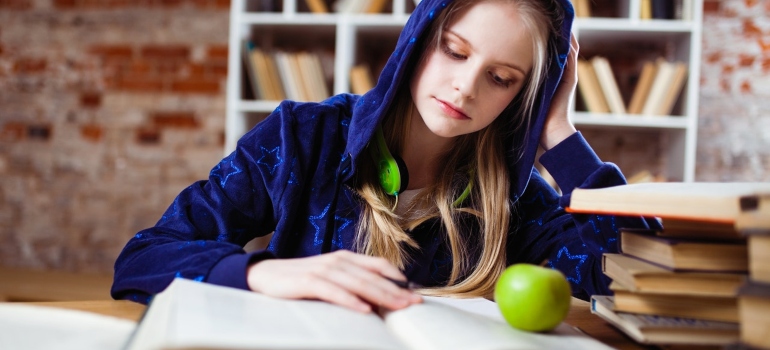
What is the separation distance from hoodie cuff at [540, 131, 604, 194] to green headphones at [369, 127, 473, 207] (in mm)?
177

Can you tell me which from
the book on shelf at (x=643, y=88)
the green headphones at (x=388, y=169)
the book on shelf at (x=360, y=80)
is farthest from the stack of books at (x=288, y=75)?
the green headphones at (x=388, y=169)

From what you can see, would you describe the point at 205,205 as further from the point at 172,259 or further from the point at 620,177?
the point at 620,177

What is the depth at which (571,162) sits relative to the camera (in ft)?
3.81

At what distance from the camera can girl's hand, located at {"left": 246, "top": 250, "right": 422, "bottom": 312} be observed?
67cm

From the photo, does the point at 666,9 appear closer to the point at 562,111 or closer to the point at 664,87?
the point at 664,87

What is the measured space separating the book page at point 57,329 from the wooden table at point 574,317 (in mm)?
86

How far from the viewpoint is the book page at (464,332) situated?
21.3 inches

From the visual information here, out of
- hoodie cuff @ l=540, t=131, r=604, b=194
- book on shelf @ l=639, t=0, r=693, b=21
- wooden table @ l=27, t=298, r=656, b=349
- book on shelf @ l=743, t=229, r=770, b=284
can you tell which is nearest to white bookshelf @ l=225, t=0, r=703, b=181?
book on shelf @ l=639, t=0, r=693, b=21

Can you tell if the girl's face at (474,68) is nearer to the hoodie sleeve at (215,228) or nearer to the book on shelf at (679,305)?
the hoodie sleeve at (215,228)

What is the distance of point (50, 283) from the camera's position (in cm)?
277

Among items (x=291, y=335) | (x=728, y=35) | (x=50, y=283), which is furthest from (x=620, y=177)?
(x=50, y=283)

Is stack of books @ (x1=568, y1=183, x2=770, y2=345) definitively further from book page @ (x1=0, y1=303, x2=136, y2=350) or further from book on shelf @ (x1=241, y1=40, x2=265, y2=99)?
book on shelf @ (x1=241, y1=40, x2=265, y2=99)

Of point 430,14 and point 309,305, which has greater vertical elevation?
point 430,14

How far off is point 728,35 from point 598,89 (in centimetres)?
80
